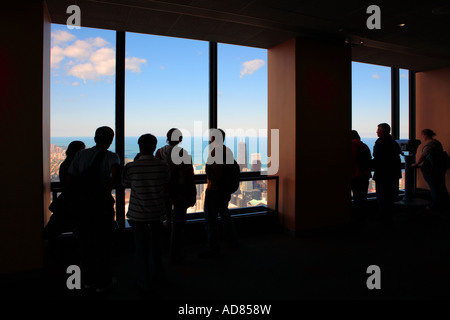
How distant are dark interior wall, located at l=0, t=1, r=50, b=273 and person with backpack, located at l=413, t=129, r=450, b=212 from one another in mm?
6691

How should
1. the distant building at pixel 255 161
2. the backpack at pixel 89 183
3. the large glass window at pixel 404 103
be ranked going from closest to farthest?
the backpack at pixel 89 183 < the distant building at pixel 255 161 < the large glass window at pixel 404 103

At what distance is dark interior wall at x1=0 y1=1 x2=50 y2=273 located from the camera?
10.1ft

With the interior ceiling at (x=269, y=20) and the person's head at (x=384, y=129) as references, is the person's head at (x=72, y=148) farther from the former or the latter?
the person's head at (x=384, y=129)

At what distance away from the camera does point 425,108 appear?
715 cm

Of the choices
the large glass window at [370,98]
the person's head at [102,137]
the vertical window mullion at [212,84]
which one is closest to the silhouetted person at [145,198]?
the person's head at [102,137]

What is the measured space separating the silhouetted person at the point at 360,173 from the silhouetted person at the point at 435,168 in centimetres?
195

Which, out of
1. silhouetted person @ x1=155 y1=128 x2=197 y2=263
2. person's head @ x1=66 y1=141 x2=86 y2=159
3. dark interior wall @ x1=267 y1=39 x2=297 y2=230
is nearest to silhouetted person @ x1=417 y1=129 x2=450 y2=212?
dark interior wall @ x1=267 y1=39 x2=297 y2=230

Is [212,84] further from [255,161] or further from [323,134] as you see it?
[323,134]

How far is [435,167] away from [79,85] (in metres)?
6.72

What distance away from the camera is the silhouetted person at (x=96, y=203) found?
270cm

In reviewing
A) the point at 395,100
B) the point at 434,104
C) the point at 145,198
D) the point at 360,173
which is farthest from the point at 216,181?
the point at 434,104

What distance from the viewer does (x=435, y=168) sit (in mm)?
6047
